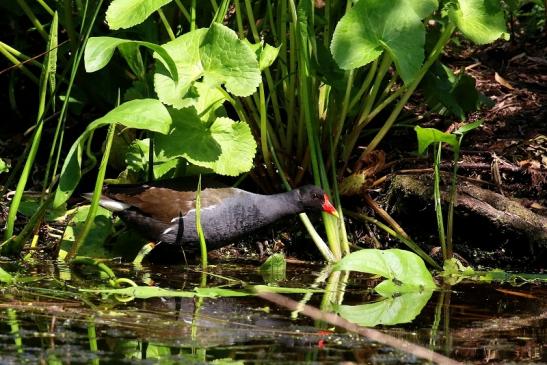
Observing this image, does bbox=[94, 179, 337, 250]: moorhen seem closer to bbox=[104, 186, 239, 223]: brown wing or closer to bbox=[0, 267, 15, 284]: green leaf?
bbox=[104, 186, 239, 223]: brown wing

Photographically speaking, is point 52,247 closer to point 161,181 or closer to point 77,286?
point 161,181

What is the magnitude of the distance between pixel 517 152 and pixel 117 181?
2.11m

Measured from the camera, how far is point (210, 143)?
182 inches

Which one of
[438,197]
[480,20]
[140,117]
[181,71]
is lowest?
[438,197]

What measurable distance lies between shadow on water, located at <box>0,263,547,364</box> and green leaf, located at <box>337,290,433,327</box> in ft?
0.15

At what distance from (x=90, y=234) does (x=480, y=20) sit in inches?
78.8

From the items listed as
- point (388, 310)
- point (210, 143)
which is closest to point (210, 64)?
point (210, 143)

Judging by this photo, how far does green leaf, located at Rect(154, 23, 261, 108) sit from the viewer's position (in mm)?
4352

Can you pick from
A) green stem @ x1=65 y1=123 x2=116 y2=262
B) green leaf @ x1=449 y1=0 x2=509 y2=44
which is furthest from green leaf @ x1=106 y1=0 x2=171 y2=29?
green leaf @ x1=449 y1=0 x2=509 y2=44

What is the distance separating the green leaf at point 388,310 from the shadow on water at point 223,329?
45 millimetres

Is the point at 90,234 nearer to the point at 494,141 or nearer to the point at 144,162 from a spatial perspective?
the point at 144,162

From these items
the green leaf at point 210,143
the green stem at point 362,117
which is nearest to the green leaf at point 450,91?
the green stem at point 362,117

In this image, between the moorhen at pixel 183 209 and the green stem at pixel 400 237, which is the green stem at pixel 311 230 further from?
the green stem at pixel 400 237

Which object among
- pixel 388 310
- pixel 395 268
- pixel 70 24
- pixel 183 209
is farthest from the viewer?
pixel 70 24
